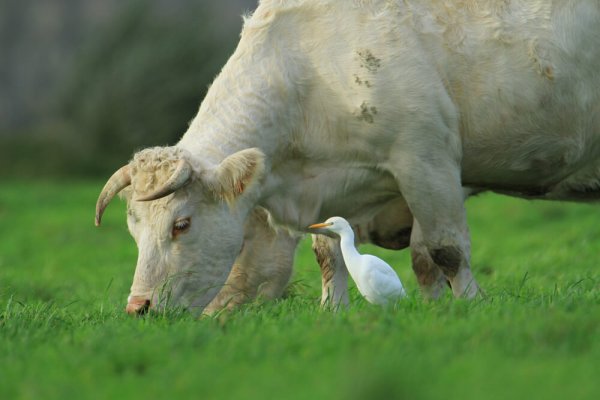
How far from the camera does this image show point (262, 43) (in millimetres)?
7012

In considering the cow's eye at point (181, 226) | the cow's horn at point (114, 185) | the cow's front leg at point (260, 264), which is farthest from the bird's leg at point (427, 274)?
the cow's horn at point (114, 185)

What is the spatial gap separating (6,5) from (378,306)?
52.2 meters

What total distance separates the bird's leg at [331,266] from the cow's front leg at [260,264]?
33cm

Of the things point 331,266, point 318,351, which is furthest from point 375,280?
point 331,266

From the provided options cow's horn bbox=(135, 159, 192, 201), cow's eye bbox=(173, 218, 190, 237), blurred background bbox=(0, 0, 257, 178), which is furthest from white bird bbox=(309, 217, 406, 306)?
blurred background bbox=(0, 0, 257, 178)

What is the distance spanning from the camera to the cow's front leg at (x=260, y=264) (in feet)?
24.0

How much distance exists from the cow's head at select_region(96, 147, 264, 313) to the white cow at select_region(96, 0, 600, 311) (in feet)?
0.04

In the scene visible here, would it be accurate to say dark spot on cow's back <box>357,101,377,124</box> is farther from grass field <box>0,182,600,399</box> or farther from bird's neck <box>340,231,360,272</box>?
grass field <box>0,182,600,399</box>

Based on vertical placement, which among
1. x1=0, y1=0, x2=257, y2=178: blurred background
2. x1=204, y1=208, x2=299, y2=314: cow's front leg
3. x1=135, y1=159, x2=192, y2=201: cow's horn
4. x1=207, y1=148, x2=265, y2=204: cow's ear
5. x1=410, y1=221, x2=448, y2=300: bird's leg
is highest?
x1=135, y1=159, x2=192, y2=201: cow's horn

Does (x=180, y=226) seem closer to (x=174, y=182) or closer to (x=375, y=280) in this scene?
(x=174, y=182)

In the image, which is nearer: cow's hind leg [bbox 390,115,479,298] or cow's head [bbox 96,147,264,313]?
cow's head [bbox 96,147,264,313]

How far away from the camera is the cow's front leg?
7.32 m

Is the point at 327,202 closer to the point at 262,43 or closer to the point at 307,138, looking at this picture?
the point at 307,138

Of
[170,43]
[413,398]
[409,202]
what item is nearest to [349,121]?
[409,202]
